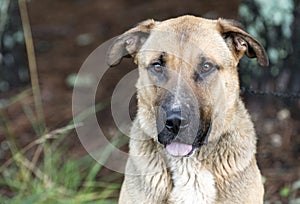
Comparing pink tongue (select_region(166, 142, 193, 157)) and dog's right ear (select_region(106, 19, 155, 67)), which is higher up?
dog's right ear (select_region(106, 19, 155, 67))

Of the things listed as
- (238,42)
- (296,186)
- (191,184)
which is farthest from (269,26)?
(191,184)

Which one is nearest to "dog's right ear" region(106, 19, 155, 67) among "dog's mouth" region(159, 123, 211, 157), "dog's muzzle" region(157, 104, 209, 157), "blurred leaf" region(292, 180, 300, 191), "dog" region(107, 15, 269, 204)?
"dog" region(107, 15, 269, 204)

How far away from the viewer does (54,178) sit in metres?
6.14

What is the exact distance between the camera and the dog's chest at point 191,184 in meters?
4.76

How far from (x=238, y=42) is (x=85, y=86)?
3.44 meters

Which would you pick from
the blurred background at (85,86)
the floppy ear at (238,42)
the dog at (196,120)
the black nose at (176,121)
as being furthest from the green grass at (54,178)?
the floppy ear at (238,42)

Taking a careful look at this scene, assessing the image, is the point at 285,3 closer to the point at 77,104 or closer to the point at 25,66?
the point at 77,104

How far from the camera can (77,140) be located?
7.32 meters

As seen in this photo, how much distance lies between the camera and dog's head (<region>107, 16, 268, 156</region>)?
458 centimetres

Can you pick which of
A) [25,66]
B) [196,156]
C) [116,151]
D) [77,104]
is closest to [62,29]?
[25,66]

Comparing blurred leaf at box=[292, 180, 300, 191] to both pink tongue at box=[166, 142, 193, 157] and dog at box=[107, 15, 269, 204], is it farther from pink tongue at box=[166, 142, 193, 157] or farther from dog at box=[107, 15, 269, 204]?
pink tongue at box=[166, 142, 193, 157]

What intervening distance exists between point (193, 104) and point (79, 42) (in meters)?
4.82

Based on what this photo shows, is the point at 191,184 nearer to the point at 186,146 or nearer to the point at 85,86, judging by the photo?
the point at 186,146

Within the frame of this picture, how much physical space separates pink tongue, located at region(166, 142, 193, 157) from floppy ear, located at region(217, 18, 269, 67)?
668 millimetres
